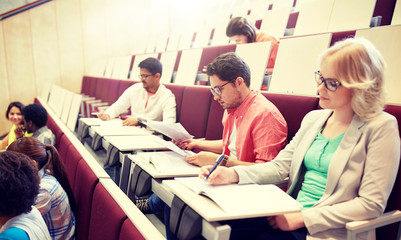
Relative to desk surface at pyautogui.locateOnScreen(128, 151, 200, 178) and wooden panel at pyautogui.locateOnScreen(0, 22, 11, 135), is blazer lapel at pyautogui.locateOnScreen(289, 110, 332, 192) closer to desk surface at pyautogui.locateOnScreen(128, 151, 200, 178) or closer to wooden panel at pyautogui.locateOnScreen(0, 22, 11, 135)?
desk surface at pyautogui.locateOnScreen(128, 151, 200, 178)

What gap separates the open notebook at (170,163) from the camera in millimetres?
432

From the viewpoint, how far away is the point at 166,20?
2.61 meters

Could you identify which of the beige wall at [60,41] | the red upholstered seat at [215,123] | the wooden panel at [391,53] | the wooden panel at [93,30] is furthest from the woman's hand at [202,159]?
the wooden panel at [93,30]

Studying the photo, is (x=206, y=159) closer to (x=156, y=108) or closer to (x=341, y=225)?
(x=341, y=225)

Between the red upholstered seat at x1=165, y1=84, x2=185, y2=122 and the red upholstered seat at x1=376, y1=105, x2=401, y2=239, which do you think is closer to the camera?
the red upholstered seat at x1=376, y1=105, x2=401, y2=239

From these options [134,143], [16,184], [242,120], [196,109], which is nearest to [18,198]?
[16,184]

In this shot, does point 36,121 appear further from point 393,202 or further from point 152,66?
point 393,202

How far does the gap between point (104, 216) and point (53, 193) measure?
0.19 m

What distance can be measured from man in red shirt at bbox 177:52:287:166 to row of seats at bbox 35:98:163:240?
150mm

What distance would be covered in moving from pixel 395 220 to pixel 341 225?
0.22 feet

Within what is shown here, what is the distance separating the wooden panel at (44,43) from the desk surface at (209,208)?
213 cm

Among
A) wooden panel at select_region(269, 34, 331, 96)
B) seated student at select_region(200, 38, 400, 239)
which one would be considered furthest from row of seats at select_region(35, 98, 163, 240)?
wooden panel at select_region(269, 34, 331, 96)

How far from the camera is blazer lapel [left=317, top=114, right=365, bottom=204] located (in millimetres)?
345

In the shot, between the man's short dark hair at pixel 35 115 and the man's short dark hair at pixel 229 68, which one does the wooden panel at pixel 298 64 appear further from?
the man's short dark hair at pixel 35 115
